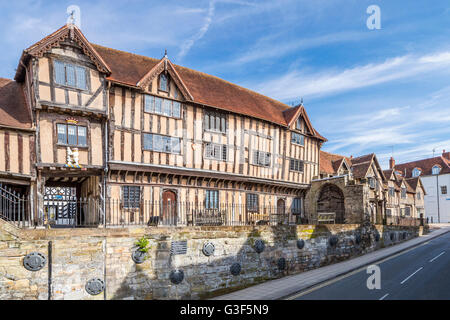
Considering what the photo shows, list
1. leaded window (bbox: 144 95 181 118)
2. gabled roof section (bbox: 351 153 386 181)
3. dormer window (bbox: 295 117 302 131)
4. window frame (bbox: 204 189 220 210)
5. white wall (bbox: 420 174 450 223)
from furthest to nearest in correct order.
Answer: white wall (bbox: 420 174 450 223), gabled roof section (bbox: 351 153 386 181), dormer window (bbox: 295 117 302 131), window frame (bbox: 204 189 220 210), leaded window (bbox: 144 95 181 118)

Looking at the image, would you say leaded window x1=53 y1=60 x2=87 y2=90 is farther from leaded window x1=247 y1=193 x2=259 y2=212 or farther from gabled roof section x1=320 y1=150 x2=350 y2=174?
gabled roof section x1=320 y1=150 x2=350 y2=174

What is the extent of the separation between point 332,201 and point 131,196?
16081mm

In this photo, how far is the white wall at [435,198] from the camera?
165 feet

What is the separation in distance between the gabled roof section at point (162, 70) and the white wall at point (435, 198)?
46768mm

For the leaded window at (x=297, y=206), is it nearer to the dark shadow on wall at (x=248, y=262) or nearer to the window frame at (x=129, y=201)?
the dark shadow on wall at (x=248, y=262)

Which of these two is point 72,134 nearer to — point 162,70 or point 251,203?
point 162,70

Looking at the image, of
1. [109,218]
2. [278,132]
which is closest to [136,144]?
[109,218]

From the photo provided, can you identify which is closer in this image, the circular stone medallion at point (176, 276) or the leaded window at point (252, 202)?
the circular stone medallion at point (176, 276)

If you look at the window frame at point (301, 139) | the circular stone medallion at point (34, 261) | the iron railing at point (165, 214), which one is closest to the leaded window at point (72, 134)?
the iron railing at point (165, 214)

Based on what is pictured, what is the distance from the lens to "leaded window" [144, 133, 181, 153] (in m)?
18.8

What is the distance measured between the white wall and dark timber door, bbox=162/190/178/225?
154 feet

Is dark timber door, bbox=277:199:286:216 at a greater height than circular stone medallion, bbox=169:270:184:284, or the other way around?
dark timber door, bbox=277:199:286:216

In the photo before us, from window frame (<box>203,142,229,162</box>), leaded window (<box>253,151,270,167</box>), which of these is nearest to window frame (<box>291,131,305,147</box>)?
leaded window (<box>253,151,270,167</box>)

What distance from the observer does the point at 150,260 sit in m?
12.1
